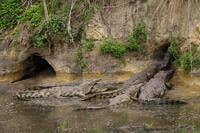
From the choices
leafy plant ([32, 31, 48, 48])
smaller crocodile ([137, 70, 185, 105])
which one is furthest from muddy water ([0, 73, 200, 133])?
leafy plant ([32, 31, 48, 48])

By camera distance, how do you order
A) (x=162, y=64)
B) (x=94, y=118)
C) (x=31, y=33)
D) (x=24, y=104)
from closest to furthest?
1. (x=94, y=118)
2. (x=24, y=104)
3. (x=162, y=64)
4. (x=31, y=33)

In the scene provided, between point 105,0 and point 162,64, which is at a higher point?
point 105,0

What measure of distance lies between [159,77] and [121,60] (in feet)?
3.59

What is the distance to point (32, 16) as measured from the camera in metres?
15.1

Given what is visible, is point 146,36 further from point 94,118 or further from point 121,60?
point 94,118

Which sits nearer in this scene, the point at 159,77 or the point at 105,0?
the point at 159,77

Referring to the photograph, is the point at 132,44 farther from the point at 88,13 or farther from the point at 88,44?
the point at 88,13

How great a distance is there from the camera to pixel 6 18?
15781 millimetres

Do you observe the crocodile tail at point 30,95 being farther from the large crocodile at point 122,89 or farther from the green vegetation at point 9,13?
the green vegetation at point 9,13

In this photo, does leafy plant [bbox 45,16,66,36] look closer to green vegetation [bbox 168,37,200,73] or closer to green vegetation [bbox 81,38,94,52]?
green vegetation [bbox 81,38,94,52]

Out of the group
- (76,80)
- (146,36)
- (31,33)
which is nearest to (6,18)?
(31,33)

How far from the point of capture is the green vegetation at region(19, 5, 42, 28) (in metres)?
15.0

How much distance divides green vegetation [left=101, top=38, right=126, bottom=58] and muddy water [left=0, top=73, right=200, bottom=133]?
146 cm

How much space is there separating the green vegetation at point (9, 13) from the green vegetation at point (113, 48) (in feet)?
9.31
